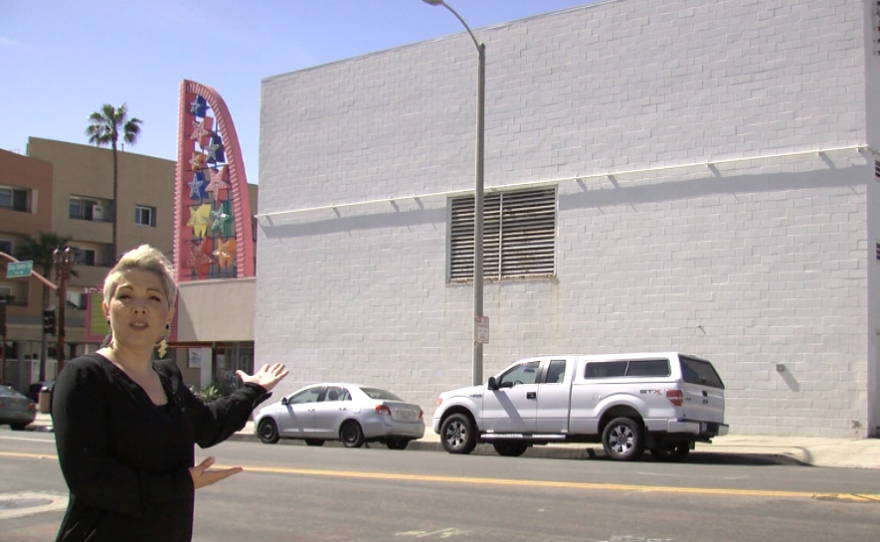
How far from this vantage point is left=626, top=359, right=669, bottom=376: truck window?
17.1m

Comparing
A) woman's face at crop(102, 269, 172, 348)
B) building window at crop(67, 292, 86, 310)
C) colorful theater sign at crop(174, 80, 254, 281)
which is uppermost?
colorful theater sign at crop(174, 80, 254, 281)

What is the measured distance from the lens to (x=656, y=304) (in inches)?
921

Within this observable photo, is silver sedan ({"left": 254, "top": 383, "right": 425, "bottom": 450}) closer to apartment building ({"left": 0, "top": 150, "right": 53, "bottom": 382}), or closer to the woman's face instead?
the woman's face

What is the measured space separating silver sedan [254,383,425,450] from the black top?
1737 centimetres

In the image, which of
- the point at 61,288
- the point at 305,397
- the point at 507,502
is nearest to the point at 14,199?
the point at 61,288

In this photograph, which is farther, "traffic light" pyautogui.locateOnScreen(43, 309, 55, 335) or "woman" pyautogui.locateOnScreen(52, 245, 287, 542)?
"traffic light" pyautogui.locateOnScreen(43, 309, 55, 335)

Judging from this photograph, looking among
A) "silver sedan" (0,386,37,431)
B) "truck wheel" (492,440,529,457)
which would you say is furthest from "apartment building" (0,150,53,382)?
"truck wheel" (492,440,529,457)

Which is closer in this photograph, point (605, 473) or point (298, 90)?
point (605, 473)

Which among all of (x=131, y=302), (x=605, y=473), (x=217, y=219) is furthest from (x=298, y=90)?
(x=131, y=302)

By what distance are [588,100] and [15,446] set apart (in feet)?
49.6

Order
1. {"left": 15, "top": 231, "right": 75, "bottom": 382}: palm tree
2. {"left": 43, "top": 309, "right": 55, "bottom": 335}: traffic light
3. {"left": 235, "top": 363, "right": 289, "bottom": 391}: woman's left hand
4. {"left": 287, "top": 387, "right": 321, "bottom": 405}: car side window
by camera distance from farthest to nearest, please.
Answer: {"left": 15, "top": 231, "right": 75, "bottom": 382}: palm tree → {"left": 43, "top": 309, "right": 55, "bottom": 335}: traffic light → {"left": 287, "top": 387, "right": 321, "bottom": 405}: car side window → {"left": 235, "top": 363, "right": 289, "bottom": 391}: woman's left hand

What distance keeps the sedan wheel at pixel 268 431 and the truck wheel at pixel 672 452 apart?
29.6ft

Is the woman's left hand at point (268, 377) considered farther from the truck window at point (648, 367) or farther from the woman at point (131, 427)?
the truck window at point (648, 367)

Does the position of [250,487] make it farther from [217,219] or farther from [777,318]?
[217,219]
